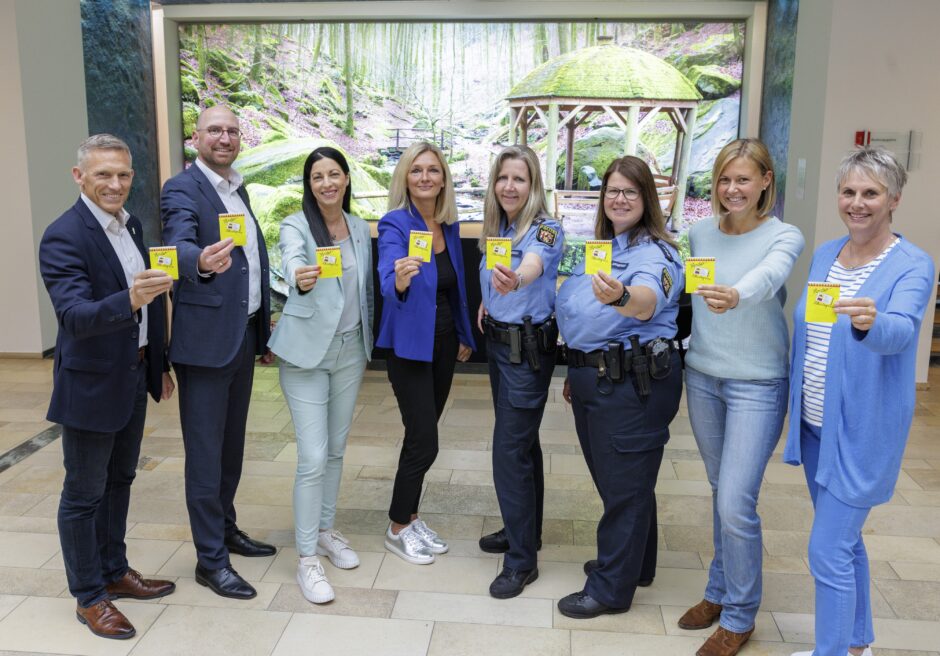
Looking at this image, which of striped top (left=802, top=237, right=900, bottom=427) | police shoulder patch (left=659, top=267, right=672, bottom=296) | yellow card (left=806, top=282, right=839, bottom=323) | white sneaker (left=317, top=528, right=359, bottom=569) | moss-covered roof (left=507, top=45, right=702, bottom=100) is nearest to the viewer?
yellow card (left=806, top=282, right=839, bottom=323)

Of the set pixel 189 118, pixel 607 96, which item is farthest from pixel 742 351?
pixel 189 118

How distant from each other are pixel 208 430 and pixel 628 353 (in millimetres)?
1633

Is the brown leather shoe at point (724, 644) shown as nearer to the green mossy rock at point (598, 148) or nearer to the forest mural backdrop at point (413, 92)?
the forest mural backdrop at point (413, 92)

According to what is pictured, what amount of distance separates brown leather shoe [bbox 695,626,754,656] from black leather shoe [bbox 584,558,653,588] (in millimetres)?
379

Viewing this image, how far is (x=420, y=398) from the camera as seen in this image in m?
3.38

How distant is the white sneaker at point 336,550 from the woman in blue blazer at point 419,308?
0.22 metres

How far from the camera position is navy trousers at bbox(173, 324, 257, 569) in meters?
3.11

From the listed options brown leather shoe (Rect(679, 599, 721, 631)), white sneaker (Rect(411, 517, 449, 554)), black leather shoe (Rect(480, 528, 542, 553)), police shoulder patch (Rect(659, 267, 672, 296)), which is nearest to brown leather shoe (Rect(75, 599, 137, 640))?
white sneaker (Rect(411, 517, 449, 554))

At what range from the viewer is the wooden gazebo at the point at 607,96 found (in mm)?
7188

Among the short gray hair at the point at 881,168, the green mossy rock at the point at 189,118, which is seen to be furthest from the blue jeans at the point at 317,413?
the green mossy rock at the point at 189,118

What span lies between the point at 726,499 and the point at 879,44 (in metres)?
4.86

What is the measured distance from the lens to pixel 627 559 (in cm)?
301

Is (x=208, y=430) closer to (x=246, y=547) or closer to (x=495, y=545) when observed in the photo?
(x=246, y=547)

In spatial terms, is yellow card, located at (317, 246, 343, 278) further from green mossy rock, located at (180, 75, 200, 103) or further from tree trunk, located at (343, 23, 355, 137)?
green mossy rock, located at (180, 75, 200, 103)
